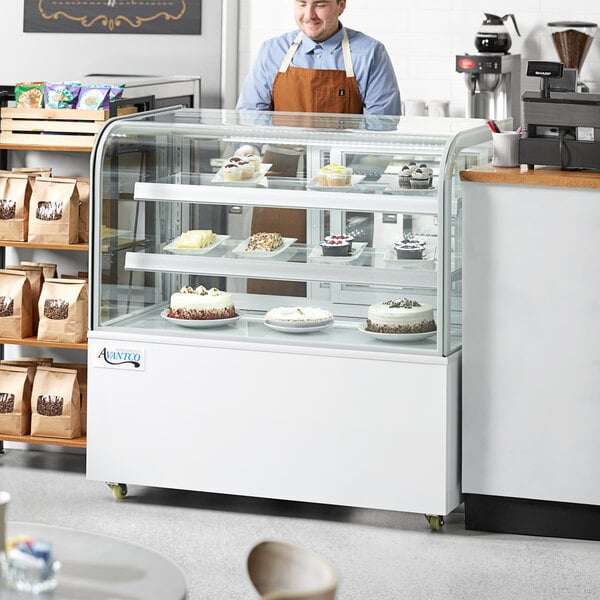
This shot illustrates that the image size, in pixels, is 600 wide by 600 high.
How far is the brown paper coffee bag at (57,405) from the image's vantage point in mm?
5168

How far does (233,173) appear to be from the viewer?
4719 millimetres

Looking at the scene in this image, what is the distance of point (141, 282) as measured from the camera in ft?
16.3

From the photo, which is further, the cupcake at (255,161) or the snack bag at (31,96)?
the snack bag at (31,96)

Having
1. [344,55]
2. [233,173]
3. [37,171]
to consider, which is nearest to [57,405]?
[37,171]

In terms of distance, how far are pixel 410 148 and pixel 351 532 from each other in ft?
4.78

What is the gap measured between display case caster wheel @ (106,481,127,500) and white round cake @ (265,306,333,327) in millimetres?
904

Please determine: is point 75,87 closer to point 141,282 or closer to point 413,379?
point 141,282

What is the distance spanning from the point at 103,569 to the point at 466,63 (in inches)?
176

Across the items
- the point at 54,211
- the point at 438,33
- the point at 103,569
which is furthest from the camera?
the point at 438,33

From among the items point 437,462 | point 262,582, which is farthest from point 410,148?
point 262,582

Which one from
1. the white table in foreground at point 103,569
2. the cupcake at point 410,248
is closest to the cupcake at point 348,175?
the cupcake at point 410,248

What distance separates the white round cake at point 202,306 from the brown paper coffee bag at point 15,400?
32.2 inches

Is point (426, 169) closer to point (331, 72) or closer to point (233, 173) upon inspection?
point (233, 173)

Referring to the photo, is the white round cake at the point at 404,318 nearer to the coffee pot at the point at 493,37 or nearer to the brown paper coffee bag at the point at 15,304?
the brown paper coffee bag at the point at 15,304
